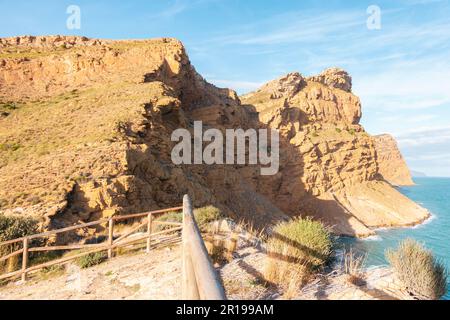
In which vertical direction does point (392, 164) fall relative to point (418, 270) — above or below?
above

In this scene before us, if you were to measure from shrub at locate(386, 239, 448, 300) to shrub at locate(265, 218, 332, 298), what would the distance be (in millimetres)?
1549

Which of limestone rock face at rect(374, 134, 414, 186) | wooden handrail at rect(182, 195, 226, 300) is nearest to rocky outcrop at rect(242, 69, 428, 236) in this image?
wooden handrail at rect(182, 195, 226, 300)

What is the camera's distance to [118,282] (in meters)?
7.26

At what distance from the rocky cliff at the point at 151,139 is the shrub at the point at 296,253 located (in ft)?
41.3

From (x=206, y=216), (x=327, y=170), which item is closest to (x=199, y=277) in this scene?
(x=206, y=216)

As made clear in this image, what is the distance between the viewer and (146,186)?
21.5 m

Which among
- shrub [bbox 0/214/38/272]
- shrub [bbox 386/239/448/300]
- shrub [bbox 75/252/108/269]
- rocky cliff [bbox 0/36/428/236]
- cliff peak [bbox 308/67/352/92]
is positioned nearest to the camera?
shrub [bbox 386/239/448/300]

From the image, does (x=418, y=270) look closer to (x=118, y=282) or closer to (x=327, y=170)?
(x=118, y=282)

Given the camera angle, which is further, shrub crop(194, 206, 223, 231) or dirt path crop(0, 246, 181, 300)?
shrub crop(194, 206, 223, 231)

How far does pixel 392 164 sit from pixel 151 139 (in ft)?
582

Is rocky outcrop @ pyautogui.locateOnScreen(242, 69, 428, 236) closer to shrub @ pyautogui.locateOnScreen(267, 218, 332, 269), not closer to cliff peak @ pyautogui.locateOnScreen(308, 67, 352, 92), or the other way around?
cliff peak @ pyautogui.locateOnScreen(308, 67, 352, 92)

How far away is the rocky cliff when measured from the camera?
1927 cm
